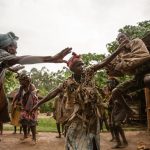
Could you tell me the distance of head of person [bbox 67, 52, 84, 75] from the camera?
19.4 feet

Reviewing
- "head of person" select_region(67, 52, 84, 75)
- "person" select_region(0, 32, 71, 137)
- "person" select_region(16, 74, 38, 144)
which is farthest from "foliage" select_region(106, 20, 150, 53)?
"person" select_region(0, 32, 71, 137)

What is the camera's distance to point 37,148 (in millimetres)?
10281

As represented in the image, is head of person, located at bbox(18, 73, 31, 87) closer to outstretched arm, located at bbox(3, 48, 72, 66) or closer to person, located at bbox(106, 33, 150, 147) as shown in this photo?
person, located at bbox(106, 33, 150, 147)

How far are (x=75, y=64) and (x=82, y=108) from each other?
29.0 inches

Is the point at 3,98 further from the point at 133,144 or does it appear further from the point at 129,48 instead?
the point at 133,144

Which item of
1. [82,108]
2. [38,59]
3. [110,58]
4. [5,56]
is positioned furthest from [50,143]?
[38,59]

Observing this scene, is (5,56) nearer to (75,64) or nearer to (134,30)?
(75,64)

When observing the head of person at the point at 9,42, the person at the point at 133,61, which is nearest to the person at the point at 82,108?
the person at the point at 133,61

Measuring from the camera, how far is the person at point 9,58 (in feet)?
12.6

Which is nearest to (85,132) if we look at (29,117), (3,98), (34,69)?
(3,98)

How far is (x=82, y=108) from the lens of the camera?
5.74 m

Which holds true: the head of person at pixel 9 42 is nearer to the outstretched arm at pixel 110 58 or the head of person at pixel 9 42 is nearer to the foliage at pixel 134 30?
the outstretched arm at pixel 110 58

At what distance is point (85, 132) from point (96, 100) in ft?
1.78

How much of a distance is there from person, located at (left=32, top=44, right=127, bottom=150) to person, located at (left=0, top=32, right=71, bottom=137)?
1.29 metres
